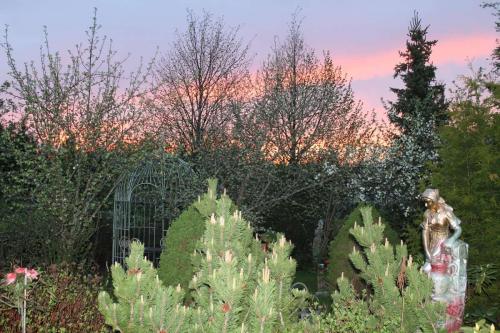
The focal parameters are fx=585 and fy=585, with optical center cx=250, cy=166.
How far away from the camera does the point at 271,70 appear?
2761 centimetres

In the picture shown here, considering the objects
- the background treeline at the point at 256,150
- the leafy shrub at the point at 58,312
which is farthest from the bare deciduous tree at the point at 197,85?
the leafy shrub at the point at 58,312

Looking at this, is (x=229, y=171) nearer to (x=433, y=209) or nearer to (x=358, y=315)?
(x=433, y=209)

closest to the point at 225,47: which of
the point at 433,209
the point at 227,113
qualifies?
the point at 227,113

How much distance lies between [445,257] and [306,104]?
1941 cm

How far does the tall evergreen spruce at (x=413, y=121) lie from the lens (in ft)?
59.9

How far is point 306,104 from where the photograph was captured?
2605 centimetres

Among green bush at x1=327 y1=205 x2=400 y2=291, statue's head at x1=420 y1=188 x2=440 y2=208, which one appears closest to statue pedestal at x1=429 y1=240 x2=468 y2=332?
statue's head at x1=420 y1=188 x2=440 y2=208

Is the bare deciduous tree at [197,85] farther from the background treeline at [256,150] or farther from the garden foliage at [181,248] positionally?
the garden foliage at [181,248]

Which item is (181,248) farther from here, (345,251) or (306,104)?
(306,104)

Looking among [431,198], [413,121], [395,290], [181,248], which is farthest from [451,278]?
[413,121]

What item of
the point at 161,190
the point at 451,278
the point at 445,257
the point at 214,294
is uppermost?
the point at 161,190

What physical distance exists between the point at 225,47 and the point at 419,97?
9.10 metres

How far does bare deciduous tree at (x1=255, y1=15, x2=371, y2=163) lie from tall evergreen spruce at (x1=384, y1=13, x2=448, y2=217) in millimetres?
2121

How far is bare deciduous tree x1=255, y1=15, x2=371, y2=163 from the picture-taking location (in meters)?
23.8
